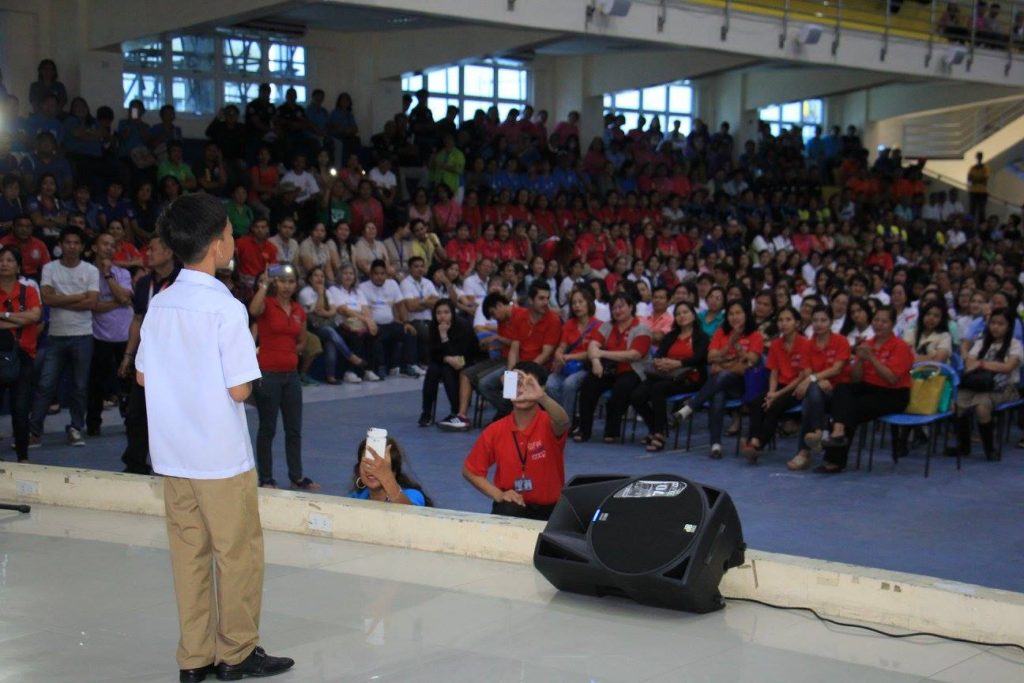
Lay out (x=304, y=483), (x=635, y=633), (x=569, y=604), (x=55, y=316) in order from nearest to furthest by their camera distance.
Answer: (x=635, y=633), (x=569, y=604), (x=304, y=483), (x=55, y=316)

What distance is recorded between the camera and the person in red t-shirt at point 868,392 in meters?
8.65

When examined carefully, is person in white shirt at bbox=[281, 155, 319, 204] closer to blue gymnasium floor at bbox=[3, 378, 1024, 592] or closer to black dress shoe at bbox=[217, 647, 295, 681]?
blue gymnasium floor at bbox=[3, 378, 1024, 592]

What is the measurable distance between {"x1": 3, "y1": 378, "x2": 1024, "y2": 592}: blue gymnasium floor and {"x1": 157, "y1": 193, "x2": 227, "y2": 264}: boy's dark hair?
3.64 meters

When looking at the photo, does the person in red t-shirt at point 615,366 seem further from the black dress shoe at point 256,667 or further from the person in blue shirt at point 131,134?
the person in blue shirt at point 131,134

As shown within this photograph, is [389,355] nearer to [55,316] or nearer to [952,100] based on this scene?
[55,316]

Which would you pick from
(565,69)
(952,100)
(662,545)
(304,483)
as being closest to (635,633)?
(662,545)

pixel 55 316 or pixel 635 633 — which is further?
pixel 55 316

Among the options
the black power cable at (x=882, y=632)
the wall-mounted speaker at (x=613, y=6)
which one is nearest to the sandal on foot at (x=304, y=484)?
the black power cable at (x=882, y=632)

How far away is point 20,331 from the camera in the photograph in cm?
822

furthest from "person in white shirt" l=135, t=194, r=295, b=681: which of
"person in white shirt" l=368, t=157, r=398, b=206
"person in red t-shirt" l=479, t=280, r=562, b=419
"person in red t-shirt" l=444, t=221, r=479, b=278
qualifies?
"person in white shirt" l=368, t=157, r=398, b=206

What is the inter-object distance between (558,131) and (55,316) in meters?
12.1

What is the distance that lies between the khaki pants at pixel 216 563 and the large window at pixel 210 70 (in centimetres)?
1306

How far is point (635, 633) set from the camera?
180 inches

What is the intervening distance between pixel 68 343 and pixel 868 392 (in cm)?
560
